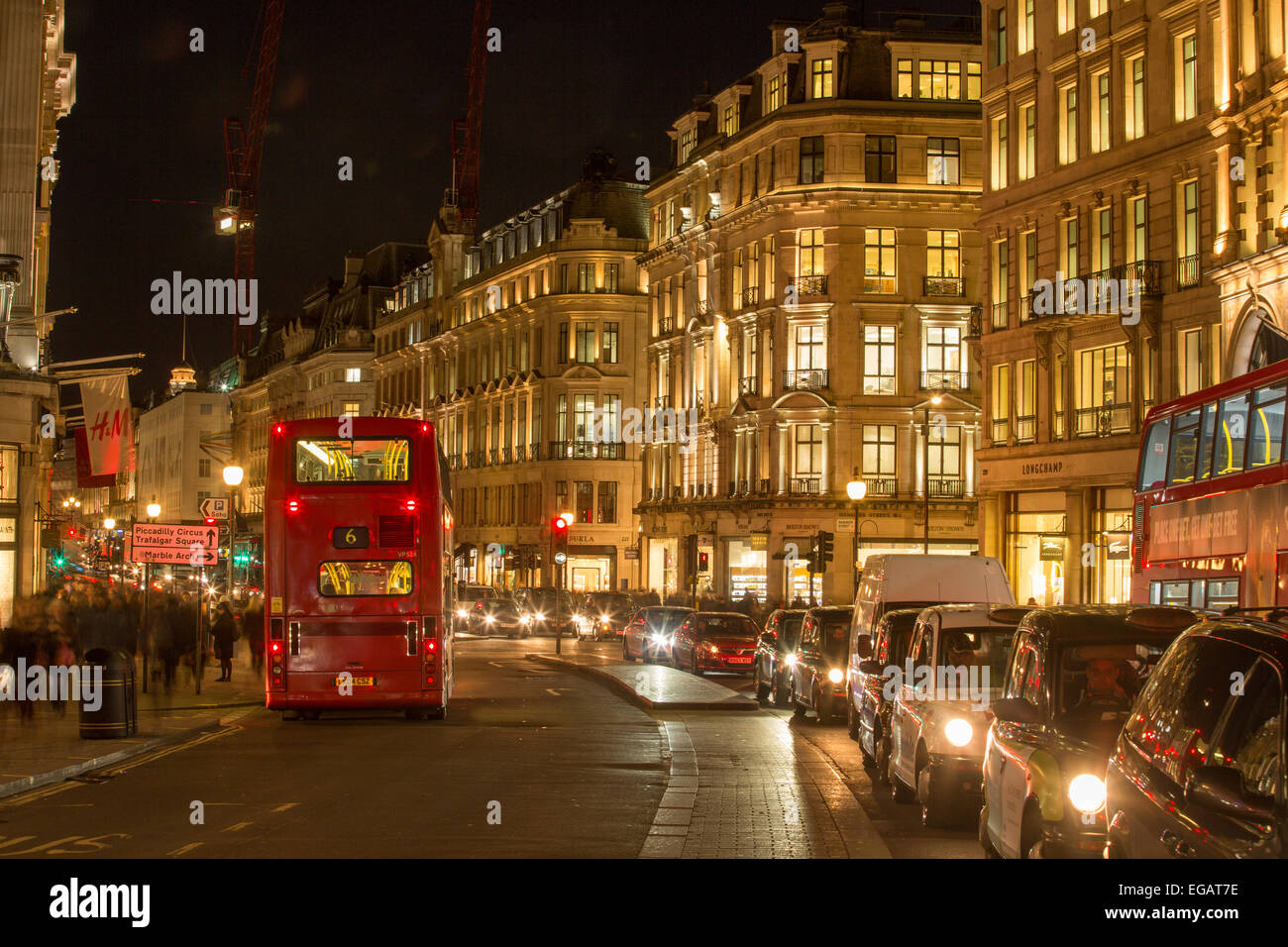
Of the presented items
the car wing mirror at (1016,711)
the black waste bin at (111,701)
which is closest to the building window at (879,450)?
the black waste bin at (111,701)

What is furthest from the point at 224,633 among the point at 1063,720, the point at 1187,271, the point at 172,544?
the point at 1063,720

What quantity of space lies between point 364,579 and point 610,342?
216ft

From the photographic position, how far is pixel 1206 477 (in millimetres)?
19391

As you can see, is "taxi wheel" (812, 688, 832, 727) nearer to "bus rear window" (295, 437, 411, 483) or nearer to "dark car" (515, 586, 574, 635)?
"bus rear window" (295, 437, 411, 483)

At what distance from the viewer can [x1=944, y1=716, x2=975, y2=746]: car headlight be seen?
44.7ft

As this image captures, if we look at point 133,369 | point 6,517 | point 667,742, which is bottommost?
point 667,742

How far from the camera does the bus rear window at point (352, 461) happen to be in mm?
22516

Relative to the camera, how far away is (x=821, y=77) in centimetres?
6494

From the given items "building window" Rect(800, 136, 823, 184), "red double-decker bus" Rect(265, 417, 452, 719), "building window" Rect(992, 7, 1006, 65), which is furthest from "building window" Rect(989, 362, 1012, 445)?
"red double-decker bus" Rect(265, 417, 452, 719)

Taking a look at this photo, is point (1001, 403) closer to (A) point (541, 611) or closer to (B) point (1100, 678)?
(A) point (541, 611)

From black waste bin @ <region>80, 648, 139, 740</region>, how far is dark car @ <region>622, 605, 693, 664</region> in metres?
22.1
